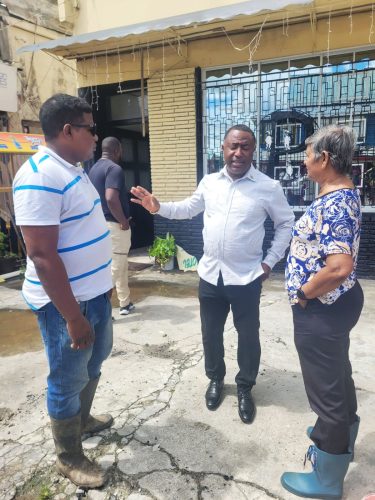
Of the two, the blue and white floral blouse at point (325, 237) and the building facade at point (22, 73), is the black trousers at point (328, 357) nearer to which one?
the blue and white floral blouse at point (325, 237)

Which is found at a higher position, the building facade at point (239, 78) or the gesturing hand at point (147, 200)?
the building facade at point (239, 78)

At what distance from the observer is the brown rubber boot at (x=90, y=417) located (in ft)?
7.61

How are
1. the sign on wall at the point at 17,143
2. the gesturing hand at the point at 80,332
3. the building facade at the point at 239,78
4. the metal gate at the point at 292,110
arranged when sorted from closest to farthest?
the gesturing hand at the point at 80,332, the building facade at the point at 239,78, the metal gate at the point at 292,110, the sign on wall at the point at 17,143

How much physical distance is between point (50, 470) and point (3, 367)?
1.55m

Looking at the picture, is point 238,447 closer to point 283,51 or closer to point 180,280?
point 180,280

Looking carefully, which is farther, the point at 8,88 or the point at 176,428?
the point at 8,88

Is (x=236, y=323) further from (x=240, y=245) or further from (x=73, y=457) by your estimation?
(x=73, y=457)

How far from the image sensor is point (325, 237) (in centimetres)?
169

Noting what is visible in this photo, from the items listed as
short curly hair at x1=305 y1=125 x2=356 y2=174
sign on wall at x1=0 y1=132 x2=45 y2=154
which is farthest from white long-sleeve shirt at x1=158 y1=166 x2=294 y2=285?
sign on wall at x1=0 y1=132 x2=45 y2=154

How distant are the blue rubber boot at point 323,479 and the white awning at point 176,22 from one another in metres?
4.65

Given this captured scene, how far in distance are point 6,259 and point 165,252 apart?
2714 millimetres

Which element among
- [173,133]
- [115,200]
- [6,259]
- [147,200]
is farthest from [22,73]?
[147,200]

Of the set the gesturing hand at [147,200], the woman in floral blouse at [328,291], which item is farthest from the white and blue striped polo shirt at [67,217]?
the woman in floral blouse at [328,291]

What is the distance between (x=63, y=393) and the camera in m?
1.93
